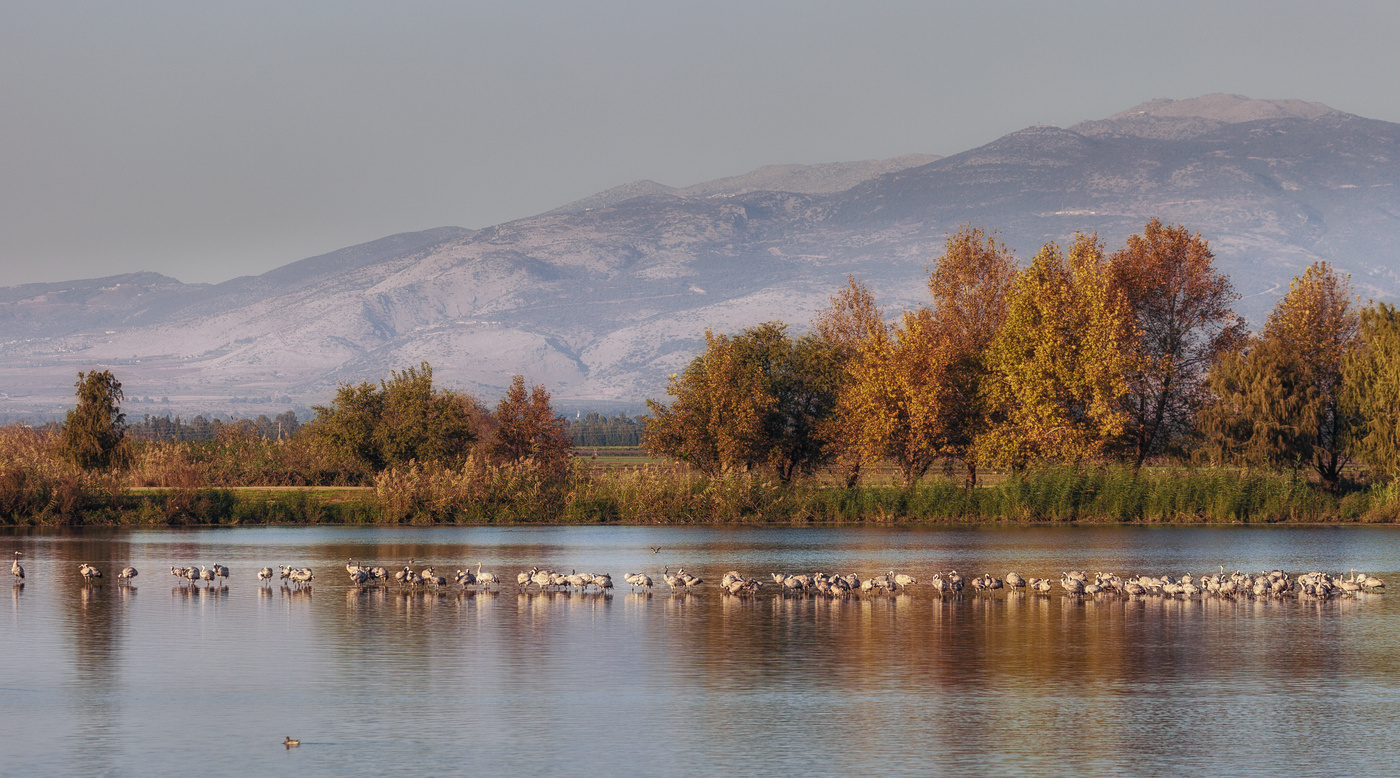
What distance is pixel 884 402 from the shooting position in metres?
63.3

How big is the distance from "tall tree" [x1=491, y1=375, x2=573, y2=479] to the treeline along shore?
15.0ft

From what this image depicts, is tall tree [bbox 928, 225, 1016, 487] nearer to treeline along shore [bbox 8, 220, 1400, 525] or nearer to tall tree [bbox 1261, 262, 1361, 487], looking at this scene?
treeline along shore [bbox 8, 220, 1400, 525]

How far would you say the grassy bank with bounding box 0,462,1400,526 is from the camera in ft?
192

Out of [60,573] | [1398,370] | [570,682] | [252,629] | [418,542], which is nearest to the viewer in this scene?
[570,682]

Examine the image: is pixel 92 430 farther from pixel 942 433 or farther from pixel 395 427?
pixel 942 433

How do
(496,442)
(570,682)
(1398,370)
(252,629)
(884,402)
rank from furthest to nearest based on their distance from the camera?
(496,442)
(884,402)
(1398,370)
(252,629)
(570,682)

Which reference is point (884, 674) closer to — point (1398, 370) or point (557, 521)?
point (557, 521)

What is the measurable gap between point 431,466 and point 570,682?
44277 millimetres

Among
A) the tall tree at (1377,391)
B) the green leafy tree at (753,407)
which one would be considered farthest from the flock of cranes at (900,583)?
the green leafy tree at (753,407)

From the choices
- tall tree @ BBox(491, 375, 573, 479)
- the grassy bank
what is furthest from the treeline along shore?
tall tree @ BBox(491, 375, 573, 479)

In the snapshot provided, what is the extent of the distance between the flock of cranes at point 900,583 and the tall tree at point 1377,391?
90.2 ft

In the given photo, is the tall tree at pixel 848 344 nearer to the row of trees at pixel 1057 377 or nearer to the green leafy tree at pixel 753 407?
the row of trees at pixel 1057 377

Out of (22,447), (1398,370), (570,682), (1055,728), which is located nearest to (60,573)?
(570,682)

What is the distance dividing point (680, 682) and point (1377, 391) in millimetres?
47129
